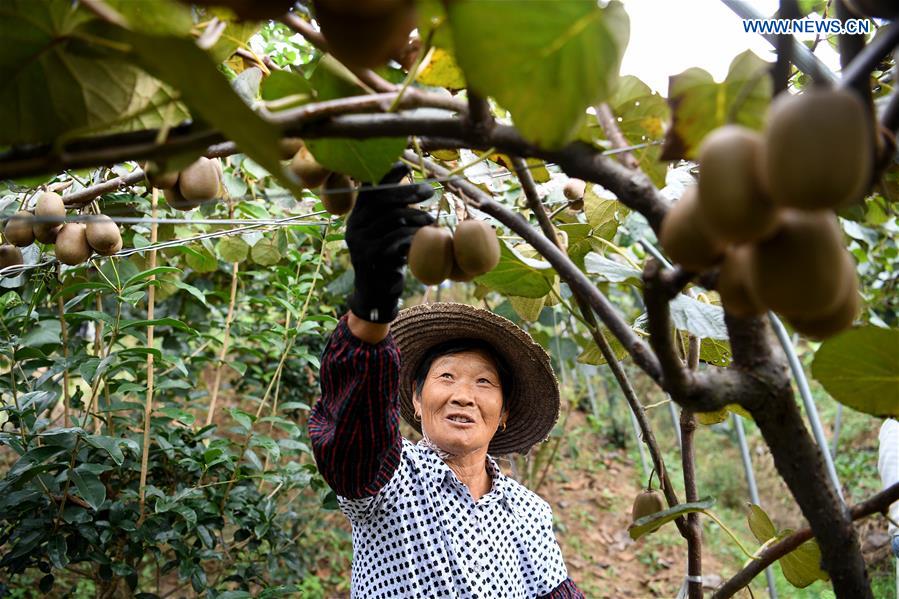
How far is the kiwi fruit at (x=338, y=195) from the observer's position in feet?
2.23

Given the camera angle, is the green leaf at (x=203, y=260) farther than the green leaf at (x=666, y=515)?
Yes

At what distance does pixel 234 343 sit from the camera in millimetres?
2072

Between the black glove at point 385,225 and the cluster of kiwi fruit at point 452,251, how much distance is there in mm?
119

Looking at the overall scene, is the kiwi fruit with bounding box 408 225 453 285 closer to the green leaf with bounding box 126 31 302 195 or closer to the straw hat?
the green leaf with bounding box 126 31 302 195

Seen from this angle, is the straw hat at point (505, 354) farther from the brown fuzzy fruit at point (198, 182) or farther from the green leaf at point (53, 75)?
the green leaf at point (53, 75)

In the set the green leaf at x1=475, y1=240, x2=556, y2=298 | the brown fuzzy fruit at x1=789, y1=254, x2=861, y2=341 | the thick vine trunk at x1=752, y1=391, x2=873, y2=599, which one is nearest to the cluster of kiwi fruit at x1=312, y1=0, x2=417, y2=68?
the brown fuzzy fruit at x1=789, y1=254, x2=861, y2=341

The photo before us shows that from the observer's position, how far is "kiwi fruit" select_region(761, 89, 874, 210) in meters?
0.29

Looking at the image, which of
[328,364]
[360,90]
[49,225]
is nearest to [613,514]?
[328,364]

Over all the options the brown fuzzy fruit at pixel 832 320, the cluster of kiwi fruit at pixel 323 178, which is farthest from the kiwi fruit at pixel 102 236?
the brown fuzzy fruit at pixel 832 320

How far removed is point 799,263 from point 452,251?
40 cm

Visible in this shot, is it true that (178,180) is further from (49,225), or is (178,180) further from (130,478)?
(130,478)

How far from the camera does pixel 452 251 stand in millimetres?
694

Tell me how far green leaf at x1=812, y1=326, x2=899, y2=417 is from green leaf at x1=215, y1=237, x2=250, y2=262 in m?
1.33

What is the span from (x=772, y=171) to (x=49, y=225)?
1027 mm
